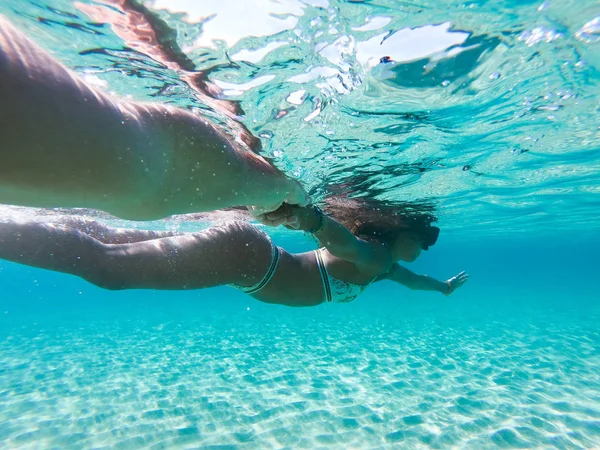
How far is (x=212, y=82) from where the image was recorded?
550 centimetres

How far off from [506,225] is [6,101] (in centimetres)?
3331

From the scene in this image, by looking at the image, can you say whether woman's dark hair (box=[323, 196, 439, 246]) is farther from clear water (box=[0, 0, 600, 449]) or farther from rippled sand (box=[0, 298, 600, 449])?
rippled sand (box=[0, 298, 600, 449])

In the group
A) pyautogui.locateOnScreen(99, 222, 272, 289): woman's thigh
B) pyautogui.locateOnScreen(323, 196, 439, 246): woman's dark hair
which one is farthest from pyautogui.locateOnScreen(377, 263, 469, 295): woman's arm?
pyautogui.locateOnScreen(99, 222, 272, 289): woman's thigh

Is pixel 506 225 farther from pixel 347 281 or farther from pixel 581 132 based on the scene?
pixel 347 281

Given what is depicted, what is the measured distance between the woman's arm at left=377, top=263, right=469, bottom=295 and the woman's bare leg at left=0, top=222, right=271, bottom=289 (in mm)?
4118

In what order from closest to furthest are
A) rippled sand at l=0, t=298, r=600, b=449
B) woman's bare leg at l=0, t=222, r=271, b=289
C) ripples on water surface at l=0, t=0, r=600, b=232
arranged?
woman's bare leg at l=0, t=222, r=271, b=289 → ripples on water surface at l=0, t=0, r=600, b=232 → rippled sand at l=0, t=298, r=600, b=449

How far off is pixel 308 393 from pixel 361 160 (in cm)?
689

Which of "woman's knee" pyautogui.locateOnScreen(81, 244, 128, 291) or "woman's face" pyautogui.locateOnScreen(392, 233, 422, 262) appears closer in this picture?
"woman's knee" pyautogui.locateOnScreen(81, 244, 128, 291)

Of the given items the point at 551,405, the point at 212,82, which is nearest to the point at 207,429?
the point at 212,82

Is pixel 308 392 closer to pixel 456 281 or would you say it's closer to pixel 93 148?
pixel 456 281

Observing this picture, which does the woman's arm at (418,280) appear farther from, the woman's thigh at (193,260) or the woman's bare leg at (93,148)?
the woman's bare leg at (93,148)

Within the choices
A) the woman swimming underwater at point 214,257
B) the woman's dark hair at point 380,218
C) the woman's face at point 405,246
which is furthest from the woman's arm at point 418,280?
the woman's dark hair at point 380,218

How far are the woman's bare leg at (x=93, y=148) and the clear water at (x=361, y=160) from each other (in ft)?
8.78

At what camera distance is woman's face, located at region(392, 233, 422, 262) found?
792cm
